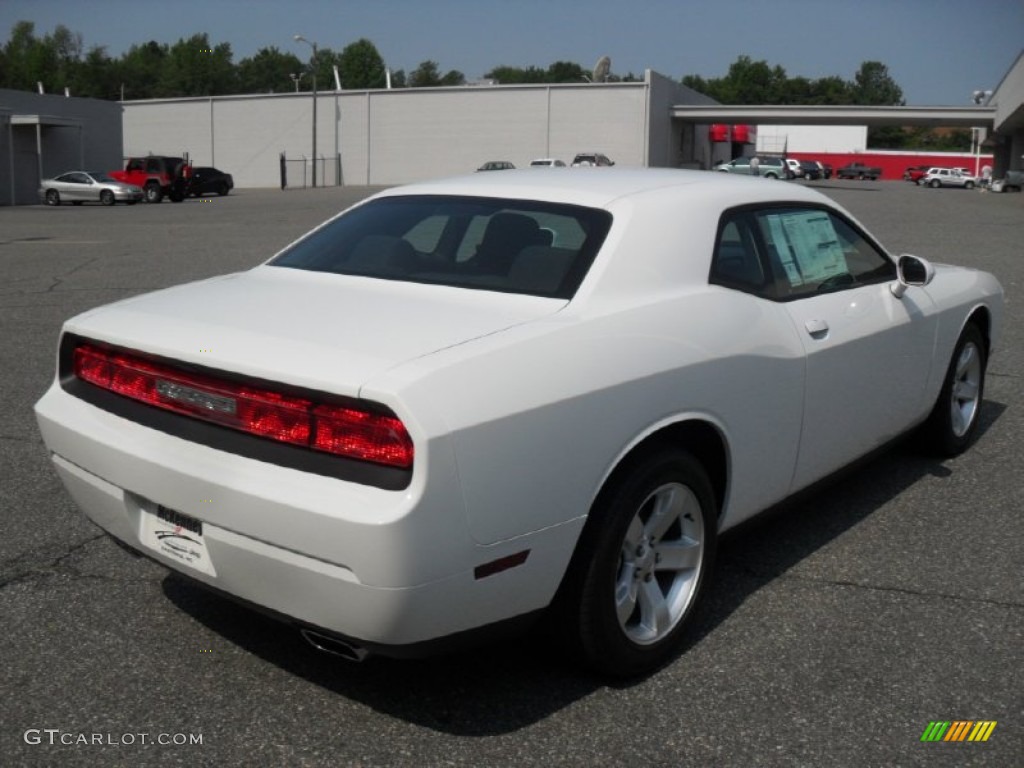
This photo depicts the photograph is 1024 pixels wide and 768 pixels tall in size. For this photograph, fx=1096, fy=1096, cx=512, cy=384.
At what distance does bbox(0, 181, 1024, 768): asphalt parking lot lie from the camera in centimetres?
291

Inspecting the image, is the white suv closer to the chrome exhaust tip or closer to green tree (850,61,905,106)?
the chrome exhaust tip

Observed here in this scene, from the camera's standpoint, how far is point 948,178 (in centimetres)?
7381

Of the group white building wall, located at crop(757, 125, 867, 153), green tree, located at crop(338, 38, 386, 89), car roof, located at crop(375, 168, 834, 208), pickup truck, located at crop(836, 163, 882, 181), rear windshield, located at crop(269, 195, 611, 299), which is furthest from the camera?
green tree, located at crop(338, 38, 386, 89)

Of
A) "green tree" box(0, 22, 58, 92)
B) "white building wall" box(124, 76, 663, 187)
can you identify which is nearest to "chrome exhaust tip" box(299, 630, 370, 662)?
"white building wall" box(124, 76, 663, 187)

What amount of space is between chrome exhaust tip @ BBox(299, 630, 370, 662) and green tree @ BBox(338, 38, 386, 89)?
529 feet

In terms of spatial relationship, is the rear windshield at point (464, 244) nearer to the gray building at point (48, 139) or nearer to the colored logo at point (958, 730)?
the colored logo at point (958, 730)

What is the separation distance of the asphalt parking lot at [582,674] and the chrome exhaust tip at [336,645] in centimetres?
27

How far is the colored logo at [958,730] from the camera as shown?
2.98 metres

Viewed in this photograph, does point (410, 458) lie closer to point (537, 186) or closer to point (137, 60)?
point (537, 186)

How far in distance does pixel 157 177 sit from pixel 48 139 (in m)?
4.91

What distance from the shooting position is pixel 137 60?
153m

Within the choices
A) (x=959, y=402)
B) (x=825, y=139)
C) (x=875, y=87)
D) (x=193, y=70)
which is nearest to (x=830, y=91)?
(x=875, y=87)

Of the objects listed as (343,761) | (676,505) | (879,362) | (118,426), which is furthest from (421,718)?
(879,362)

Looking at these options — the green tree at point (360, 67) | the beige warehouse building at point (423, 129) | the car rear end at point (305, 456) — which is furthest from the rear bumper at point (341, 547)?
the green tree at point (360, 67)
